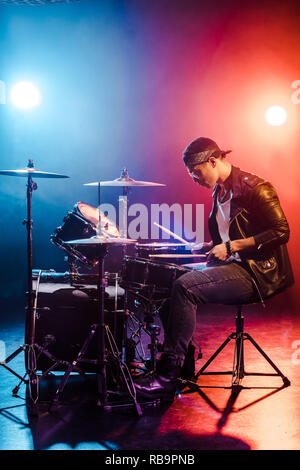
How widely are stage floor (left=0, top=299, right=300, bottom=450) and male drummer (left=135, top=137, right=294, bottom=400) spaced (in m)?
0.25

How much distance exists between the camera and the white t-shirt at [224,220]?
3.01 metres

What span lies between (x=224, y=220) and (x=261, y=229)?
294 millimetres

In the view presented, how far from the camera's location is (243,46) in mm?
6191

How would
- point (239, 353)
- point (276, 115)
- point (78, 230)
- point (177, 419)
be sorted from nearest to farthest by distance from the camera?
1. point (177, 419)
2. point (239, 353)
3. point (78, 230)
4. point (276, 115)

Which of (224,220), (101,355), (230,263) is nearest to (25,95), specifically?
(224,220)

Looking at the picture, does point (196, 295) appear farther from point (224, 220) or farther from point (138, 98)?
point (138, 98)

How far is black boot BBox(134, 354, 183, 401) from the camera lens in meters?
2.62

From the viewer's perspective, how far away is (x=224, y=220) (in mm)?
3070

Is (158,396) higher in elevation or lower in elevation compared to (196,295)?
lower

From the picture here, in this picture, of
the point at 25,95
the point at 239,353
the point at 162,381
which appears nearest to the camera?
the point at 162,381

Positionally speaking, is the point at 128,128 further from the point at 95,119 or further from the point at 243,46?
the point at 243,46

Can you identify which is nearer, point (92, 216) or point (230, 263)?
point (230, 263)

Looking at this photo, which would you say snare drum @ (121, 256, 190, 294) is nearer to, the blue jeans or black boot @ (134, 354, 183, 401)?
the blue jeans

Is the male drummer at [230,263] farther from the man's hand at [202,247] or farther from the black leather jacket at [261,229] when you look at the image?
the man's hand at [202,247]
